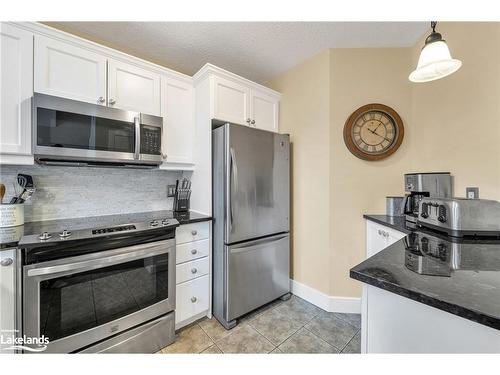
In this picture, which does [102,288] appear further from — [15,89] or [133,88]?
[133,88]

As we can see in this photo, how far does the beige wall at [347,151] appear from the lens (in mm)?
1610

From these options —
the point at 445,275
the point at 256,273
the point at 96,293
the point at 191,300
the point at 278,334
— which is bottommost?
the point at 278,334

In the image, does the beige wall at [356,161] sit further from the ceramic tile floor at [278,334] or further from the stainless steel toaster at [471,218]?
the stainless steel toaster at [471,218]

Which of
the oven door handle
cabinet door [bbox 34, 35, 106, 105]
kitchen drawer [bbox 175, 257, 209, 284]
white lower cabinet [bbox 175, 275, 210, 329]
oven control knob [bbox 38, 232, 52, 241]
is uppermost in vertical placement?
cabinet door [bbox 34, 35, 106, 105]

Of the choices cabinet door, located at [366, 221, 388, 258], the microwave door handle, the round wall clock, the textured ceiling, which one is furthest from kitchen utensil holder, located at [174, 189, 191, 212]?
cabinet door, located at [366, 221, 388, 258]

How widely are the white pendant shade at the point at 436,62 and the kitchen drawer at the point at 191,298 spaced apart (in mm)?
2105

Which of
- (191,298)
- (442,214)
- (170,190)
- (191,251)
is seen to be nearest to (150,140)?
(170,190)

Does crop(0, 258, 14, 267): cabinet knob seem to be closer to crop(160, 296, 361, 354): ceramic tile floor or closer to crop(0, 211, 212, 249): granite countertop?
crop(0, 211, 212, 249): granite countertop

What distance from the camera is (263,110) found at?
2271 mm

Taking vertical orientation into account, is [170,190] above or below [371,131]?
below

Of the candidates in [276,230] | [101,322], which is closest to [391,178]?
[276,230]

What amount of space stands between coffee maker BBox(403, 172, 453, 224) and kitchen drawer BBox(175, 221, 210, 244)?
169cm

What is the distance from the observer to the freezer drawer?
1744mm

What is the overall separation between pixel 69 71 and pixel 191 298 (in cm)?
196
